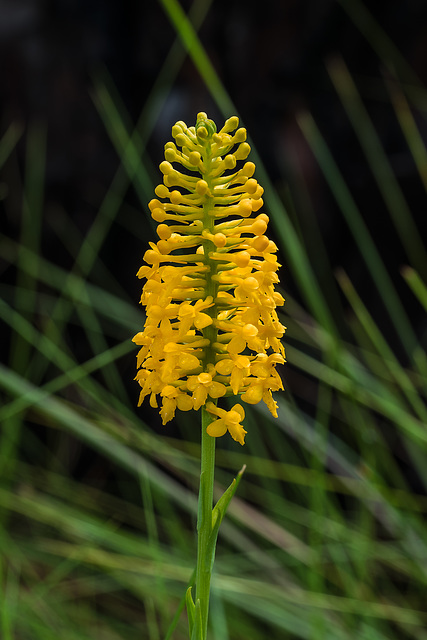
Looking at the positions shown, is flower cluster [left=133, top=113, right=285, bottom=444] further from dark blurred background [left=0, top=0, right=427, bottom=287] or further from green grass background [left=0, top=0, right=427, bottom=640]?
dark blurred background [left=0, top=0, right=427, bottom=287]

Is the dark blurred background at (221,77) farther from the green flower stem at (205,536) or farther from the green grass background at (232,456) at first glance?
the green flower stem at (205,536)

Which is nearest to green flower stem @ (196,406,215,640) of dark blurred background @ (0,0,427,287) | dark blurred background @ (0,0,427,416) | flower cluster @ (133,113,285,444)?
flower cluster @ (133,113,285,444)

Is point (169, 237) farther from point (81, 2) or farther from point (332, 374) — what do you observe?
point (81, 2)

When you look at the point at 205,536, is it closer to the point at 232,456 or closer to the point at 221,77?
the point at 232,456

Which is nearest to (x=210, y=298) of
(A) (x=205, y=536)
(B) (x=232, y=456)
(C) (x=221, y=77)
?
(A) (x=205, y=536)

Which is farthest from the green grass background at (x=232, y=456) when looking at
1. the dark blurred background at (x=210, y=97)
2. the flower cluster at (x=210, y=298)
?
the flower cluster at (x=210, y=298)
